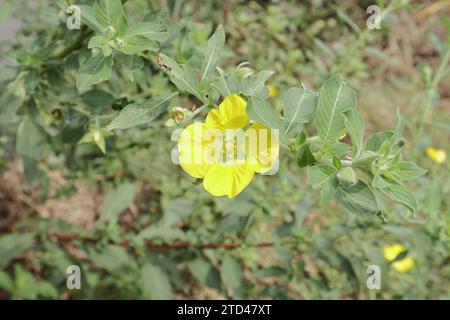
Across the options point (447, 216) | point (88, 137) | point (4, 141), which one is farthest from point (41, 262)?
point (447, 216)

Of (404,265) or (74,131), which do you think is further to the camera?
(404,265)

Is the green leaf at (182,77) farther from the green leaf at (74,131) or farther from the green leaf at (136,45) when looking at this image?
the green leaf at (74,131)

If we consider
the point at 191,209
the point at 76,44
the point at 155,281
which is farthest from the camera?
the point at 191,209

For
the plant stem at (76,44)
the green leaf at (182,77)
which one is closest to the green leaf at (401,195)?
the green leaf at (182,77)

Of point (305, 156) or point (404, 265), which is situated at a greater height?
point (305, 156)

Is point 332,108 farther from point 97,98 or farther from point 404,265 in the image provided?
point 404,265

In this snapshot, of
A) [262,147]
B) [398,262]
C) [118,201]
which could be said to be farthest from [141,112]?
[398,262]
